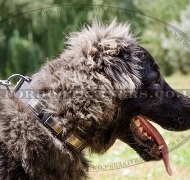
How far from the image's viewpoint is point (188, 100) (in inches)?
159

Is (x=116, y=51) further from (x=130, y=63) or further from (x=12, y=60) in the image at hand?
(x=12, y=60)

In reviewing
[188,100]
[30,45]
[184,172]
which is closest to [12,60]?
[30,45]

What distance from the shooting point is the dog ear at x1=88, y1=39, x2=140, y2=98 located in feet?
11.7

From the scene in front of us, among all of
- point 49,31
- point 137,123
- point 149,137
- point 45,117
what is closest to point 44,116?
point 45,117

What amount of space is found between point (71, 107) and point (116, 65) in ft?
1.48

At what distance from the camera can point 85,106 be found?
3490mm

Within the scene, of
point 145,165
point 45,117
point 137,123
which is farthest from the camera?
point 145,165

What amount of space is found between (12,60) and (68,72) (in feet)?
34.6

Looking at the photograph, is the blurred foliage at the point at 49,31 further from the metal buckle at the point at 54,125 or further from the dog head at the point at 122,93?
the metal buckle at the point at 54,125

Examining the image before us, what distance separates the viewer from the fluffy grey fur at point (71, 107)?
3344mm

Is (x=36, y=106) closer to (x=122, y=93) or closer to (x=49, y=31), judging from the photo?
(x=122, y=93)

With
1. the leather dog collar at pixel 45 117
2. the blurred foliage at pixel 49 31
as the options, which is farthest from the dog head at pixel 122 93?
the blurred foliage at pixel 49 31

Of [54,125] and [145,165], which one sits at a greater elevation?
[54,125]

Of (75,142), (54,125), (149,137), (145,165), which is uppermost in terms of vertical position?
(54,125)
